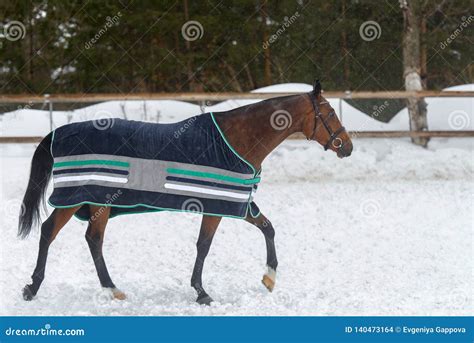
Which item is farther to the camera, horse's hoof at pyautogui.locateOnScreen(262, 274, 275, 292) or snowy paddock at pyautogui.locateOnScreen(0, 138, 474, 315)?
horse's hoof at pyautogui.locateOnScreen(262, 274, 275, 292)

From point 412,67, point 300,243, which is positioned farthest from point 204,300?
point 412,67

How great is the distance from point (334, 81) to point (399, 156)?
8.47 ft

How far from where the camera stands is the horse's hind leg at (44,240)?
424 cm

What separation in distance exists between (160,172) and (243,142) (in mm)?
587

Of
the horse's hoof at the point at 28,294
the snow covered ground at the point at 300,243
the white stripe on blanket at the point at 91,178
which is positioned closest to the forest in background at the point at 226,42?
the snow covered ground at the point at 300,243

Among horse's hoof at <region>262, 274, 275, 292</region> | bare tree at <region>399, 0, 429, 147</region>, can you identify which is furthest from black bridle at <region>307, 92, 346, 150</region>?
bare tree at <region>399, 0, 429, 147</region>

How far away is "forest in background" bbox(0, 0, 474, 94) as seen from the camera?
9594 mm

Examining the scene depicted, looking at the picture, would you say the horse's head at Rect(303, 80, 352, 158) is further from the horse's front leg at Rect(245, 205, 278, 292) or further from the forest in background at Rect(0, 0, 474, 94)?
the forest in background at Rect(0, 0, 474, 94)

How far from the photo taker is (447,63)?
10.7m

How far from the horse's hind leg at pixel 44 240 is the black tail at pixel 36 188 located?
0.59ft

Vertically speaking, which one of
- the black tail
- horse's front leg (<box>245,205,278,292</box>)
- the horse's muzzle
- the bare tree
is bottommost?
horse's front leg (<box>245,205,278,292</box>)

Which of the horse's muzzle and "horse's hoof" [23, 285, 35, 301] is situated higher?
the horse's muzzle

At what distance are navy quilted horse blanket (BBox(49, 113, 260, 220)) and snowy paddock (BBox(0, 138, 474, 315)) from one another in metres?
0.67

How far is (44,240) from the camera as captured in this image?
4238 mm
